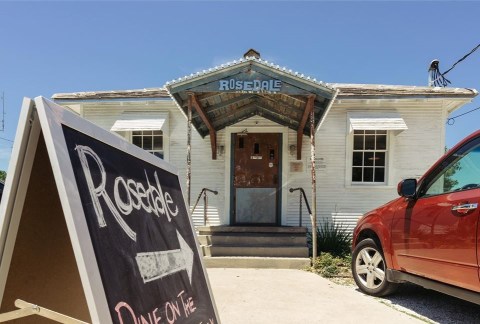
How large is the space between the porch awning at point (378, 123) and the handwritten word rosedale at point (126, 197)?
6.85 metres

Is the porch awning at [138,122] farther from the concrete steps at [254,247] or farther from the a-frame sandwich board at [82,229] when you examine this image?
the a-frame sandwich board at [82,229]

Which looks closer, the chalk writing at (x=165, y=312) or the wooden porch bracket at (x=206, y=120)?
the chalk writing at (x=165, y=312)

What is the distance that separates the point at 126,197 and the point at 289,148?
7.26 meters

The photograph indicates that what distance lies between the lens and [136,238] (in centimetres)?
170

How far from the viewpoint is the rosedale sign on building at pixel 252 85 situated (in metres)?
5.98

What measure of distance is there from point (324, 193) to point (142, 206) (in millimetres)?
7313

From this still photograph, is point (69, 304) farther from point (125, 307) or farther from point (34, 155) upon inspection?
point (34, 155)

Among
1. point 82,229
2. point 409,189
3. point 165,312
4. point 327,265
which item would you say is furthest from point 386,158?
point 82,229

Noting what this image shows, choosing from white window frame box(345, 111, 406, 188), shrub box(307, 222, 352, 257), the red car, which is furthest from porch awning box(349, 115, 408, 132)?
the red car

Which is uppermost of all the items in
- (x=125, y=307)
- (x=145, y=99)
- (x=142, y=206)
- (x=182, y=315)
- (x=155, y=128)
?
(x=145, y=99)

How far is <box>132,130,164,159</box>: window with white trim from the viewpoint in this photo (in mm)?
9180

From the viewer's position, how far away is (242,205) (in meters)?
8.82

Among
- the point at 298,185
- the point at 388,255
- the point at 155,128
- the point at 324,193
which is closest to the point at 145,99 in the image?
the point at 155,128

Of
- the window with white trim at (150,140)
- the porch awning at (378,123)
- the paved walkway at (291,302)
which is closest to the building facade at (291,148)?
the porch awning at (378,123)
